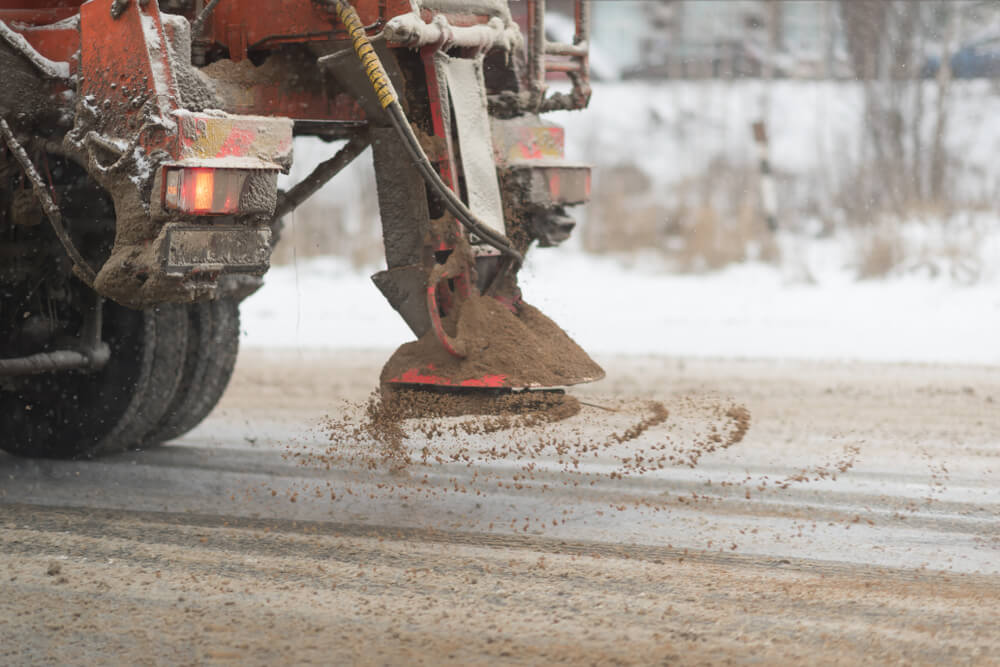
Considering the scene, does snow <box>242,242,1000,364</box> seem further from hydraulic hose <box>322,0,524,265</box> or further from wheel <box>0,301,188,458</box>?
hydraulic hose <box>322,0,524,265</box>

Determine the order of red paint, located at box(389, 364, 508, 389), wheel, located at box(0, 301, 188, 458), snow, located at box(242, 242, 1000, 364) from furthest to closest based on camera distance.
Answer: snow, located at box(242, 242, 1000, 364)
wheel, located at box(0, 301, 188, 458)
red paint, located at box(389, 364, 508, 389)

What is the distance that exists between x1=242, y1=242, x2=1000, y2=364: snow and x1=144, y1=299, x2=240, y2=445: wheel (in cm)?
259

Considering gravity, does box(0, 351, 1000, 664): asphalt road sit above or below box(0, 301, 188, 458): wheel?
below

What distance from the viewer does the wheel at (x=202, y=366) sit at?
19.3 feet

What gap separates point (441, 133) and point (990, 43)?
14.4 metres

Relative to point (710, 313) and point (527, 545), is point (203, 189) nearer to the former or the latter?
point (527, 545)

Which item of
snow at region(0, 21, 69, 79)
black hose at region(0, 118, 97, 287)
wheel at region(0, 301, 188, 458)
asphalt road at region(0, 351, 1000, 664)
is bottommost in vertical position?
asphalt road at region(0, 351, 1000, 664)

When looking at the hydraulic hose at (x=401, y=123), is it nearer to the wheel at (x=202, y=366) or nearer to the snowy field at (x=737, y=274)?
the snowy field at (x=737, y=274)

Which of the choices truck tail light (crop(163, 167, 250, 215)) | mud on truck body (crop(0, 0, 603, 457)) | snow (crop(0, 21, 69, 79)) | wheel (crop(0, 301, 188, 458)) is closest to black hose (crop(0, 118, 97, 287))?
mud on truck body (crop(0, 0, 603, 457))

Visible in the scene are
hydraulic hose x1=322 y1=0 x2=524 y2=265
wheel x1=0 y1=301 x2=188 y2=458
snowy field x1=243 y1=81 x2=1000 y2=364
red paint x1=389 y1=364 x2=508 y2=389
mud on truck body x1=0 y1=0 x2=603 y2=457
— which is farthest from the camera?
snowy field x1=243 y1=81 x2=1000 y2=364

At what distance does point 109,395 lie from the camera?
5.50 metres

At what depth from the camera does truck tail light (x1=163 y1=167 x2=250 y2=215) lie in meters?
3.96

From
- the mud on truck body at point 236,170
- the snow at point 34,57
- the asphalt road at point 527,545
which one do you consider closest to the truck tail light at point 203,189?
the mud on truck body at point 236,170

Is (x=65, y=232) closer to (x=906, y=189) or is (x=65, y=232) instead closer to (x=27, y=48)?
(x=27, y=48)
